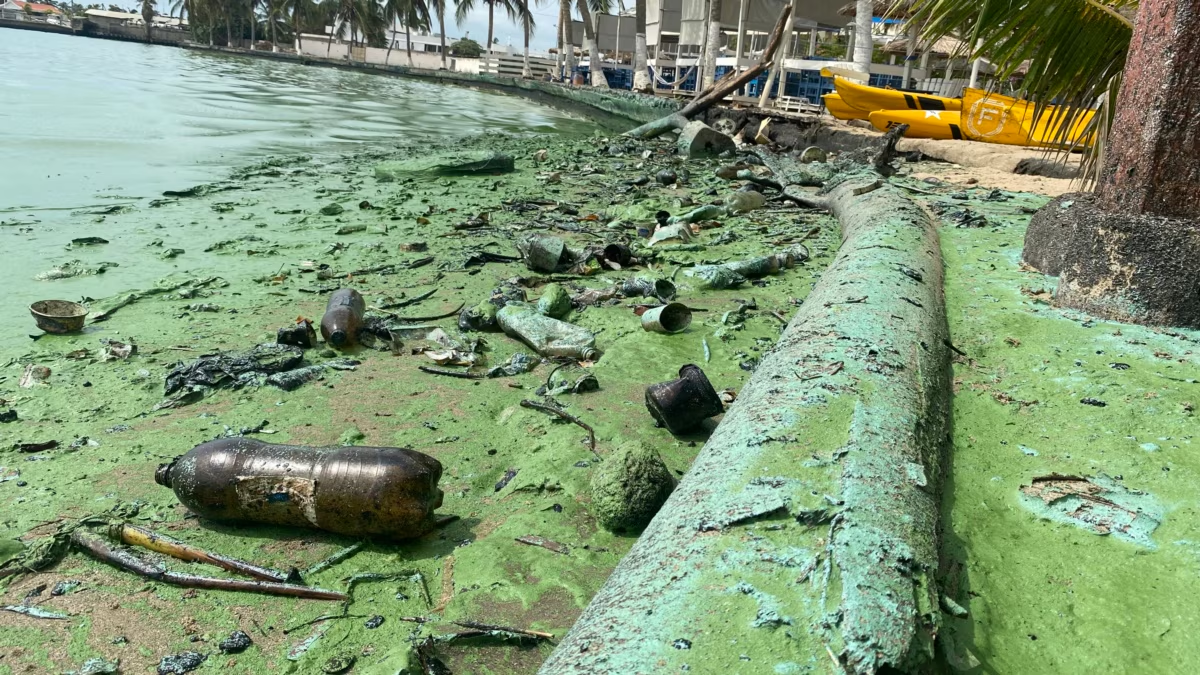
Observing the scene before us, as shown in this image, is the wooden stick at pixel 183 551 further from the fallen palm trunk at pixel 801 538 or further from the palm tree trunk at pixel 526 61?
the palm tree trunk at pixel 526 61

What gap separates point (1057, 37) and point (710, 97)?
12.3 m

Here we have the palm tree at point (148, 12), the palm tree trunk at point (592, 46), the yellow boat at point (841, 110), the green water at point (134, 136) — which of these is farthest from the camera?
the palm tree at point (148, 12)

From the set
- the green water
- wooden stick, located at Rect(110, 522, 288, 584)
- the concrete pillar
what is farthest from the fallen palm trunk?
the green water

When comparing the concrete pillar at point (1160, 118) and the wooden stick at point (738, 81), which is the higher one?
the wooden stick at point (738, 81)

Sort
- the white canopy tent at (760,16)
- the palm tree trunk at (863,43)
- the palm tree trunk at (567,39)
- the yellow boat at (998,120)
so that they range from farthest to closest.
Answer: the palm tree trunk at (567,39) → the white canopy tent at (760,16) → the palm tree trunk at (863,43) → the yellow boat at (998,120)

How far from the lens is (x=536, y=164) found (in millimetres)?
11555

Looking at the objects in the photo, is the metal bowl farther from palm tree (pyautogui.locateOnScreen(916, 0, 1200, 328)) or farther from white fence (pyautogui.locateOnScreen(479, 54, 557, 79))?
white fence (pyautogui.locateOnScreen(479, 54, 557, 79))

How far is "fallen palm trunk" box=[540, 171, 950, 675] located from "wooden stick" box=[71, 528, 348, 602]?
89cm

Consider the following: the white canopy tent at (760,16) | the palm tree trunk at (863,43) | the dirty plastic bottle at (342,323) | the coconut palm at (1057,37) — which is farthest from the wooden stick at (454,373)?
the white canopy tent at (760,16)

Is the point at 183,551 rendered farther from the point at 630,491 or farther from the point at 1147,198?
the point at 1147,198

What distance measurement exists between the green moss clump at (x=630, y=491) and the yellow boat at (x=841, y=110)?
13.4 metres

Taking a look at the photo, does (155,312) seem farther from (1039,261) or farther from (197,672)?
(1039,261)

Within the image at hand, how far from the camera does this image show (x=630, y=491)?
2.23 metres

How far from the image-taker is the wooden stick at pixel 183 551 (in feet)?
6.77
